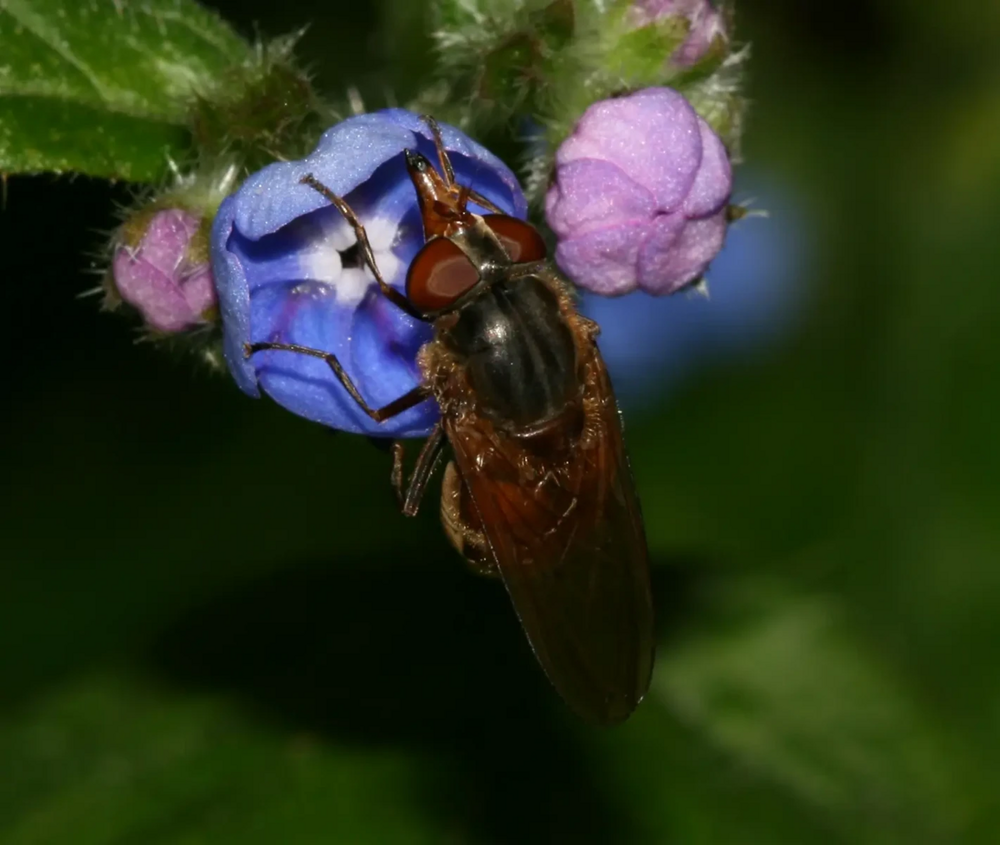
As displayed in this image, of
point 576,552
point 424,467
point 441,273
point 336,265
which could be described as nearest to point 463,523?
point 424,467

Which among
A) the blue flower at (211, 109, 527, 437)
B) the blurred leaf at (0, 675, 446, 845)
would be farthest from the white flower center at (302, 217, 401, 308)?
the blurred leaf at (0, 675, 446, 845)

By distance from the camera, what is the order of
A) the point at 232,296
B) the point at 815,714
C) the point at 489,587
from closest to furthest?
the point at 232,296 < the point at 489,587 < the point at 815,714

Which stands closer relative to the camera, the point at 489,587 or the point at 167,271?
the point at 167,271

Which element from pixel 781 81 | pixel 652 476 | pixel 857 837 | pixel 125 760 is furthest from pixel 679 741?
pixel 781 81

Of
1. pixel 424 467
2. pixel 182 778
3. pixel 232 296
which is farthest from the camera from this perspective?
pixel 182 778

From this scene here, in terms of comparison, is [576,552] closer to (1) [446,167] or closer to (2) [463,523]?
(2) [463,523]

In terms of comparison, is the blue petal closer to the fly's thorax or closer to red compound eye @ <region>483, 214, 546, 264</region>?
the fly's thorax
